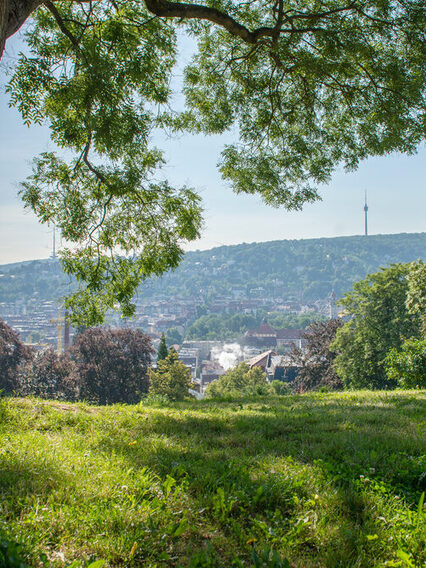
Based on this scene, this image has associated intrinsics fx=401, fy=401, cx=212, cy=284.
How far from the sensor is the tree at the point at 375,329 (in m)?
24.9

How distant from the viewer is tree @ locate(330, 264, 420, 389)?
81.6 feet

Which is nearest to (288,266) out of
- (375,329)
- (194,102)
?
(375,329)

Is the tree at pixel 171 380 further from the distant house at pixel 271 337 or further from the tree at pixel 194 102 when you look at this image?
the distant house at pixel 271 337

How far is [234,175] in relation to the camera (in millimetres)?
9180

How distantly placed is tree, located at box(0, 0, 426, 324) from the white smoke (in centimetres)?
8318

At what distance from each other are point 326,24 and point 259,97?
2.08 m

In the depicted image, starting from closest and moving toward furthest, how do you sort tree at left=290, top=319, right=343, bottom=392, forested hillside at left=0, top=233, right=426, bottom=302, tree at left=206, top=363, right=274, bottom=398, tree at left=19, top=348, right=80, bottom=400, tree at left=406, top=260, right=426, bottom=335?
tree at left=406, top=260, right=426, bottom=335, tree at left=19, top=348, right=80, bottom=400, tree at left=290, top=319, right=343, bottom=392, tree at left=206, top=363, right=274, bottom=398, forested hillside at left=0, top=233, right=426, bottom=302

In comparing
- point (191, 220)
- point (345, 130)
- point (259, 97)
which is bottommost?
point (191, 220)

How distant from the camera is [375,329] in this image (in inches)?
1014

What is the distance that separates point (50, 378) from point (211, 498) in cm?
3038

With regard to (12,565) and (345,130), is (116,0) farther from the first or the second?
(12,565)

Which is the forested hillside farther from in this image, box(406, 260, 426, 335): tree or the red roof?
box(406, 260, 426, 335): tree

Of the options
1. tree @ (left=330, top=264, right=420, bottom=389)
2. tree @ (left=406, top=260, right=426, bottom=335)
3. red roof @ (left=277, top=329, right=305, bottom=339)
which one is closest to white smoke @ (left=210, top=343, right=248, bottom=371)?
red roof @ (left=277, top=329, right=305, bottom=339)

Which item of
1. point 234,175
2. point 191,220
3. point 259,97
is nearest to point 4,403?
point 191,220
